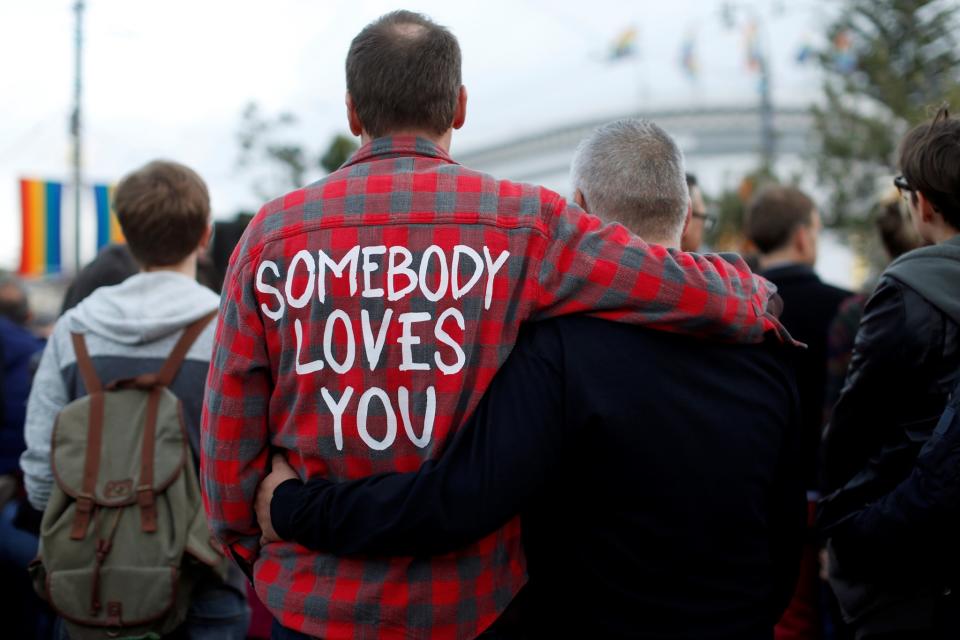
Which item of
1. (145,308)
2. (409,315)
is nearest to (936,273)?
(409,315)

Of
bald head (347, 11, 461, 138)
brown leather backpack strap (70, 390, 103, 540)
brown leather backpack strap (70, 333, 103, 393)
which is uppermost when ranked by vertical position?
bald head (347, 11, 461, 138)

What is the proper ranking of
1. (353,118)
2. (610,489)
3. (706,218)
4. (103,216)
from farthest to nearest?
(103,216)
(706,218)
(353,118)
(610,489)

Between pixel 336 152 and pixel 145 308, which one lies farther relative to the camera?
pixel 336 152

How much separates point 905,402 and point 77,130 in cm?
1657

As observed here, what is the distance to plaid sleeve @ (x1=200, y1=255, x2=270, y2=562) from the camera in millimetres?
1906

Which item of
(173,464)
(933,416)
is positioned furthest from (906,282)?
(173,464)

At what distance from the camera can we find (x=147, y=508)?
2.58 m

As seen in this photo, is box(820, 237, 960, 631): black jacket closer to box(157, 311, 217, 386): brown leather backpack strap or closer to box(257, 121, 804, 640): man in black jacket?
box(257, 121, 804, 640): man in black jacket

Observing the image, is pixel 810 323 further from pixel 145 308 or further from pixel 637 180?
pixel 145 308

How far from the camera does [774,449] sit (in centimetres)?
202

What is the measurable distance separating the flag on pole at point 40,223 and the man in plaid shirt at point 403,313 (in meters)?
11.6

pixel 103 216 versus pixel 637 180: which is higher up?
pixel 637 180

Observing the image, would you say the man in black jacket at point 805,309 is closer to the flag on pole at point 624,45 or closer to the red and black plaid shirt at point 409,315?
the red and black plaid shirt at point 409,315

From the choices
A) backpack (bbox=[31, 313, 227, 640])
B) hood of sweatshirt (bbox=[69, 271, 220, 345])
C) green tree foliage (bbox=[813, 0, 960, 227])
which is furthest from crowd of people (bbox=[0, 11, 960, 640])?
green tree foliage (bbox=[813, 0, 960, 227])
